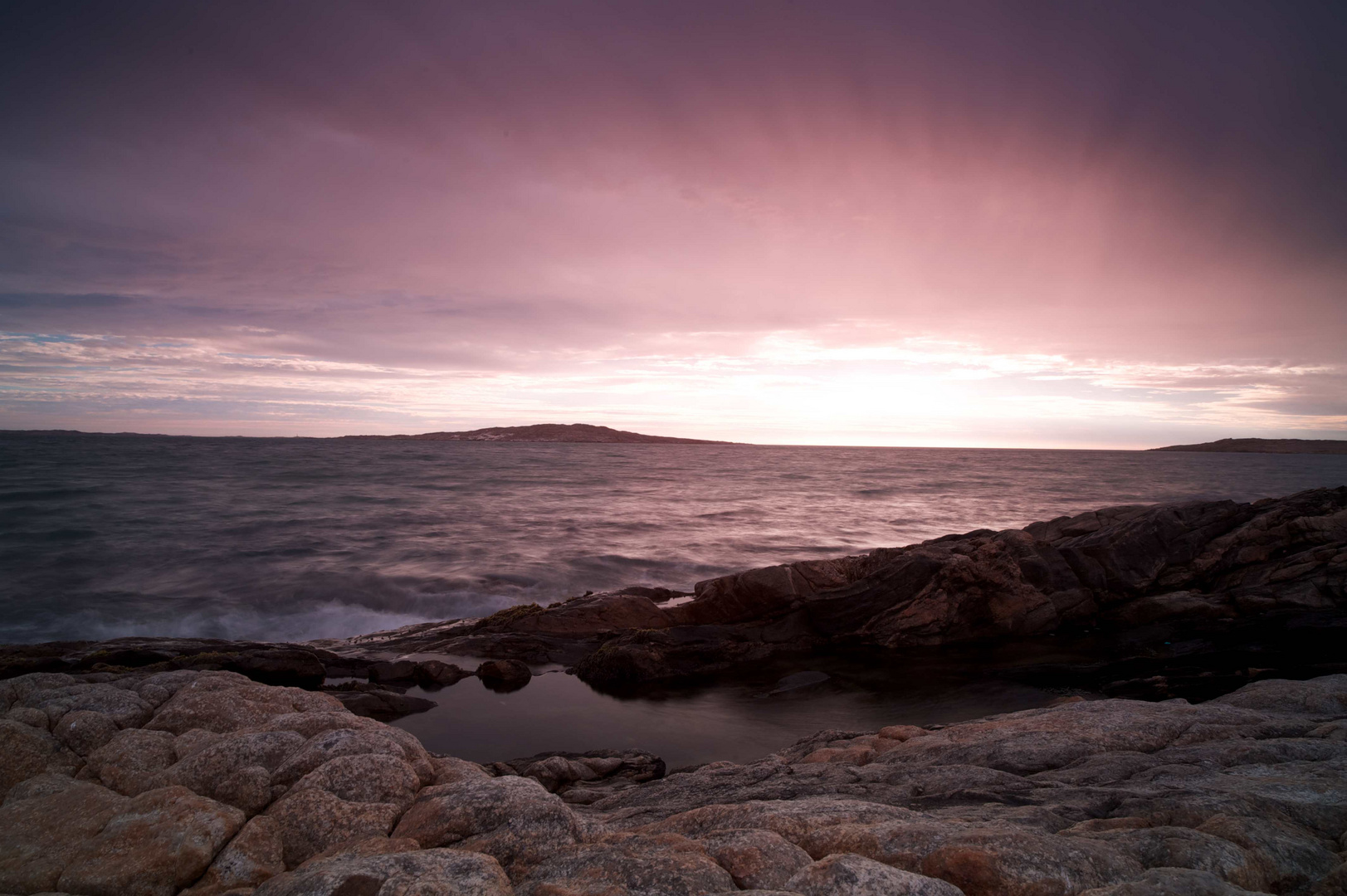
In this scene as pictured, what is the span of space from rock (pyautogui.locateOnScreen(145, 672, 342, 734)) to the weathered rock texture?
0.03 m

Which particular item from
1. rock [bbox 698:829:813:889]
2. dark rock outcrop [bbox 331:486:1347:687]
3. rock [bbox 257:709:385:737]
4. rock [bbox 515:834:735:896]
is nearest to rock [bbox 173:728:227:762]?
rock [bbox 257:709:385:737]

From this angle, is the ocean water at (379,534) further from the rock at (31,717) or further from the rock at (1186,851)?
the rock at (1186,851)

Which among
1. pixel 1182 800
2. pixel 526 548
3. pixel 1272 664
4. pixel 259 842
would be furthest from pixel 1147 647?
pixel 526 548

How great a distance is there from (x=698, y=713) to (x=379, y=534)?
25978mm

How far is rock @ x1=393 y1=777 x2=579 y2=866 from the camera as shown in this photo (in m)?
4.84

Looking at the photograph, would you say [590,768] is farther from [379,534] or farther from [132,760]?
[379,534]

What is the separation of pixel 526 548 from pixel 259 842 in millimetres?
27265

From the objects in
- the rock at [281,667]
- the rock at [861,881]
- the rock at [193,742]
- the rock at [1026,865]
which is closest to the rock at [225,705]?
the rock at [193,742]

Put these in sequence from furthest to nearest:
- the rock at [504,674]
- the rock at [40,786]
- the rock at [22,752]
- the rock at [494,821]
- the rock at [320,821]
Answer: the rock at [504,674]
the rock at [22,752]
the rock at [40,786]
the rock at [320,821]
the rock at [494,821]

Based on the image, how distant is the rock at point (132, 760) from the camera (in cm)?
594

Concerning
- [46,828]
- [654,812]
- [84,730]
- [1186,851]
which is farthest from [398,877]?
[84,730]

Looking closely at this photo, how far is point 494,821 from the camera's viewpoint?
5.12m

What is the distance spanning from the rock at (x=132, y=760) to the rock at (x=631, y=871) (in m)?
3.81

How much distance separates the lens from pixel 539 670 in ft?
52.5
